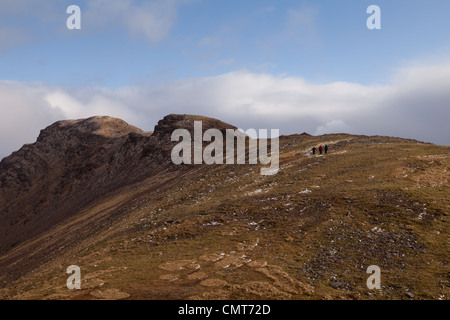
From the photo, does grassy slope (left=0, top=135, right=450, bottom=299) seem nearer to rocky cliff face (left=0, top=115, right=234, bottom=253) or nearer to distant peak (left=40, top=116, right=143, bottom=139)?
rocky cliff face (left=0, top=115, right=234, bottom=253)

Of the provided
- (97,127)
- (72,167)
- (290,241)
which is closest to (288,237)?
(290,241)

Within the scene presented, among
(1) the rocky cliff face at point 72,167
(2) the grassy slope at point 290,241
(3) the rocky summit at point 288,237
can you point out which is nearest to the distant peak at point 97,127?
(1) the rocky cliff face at point 72,167

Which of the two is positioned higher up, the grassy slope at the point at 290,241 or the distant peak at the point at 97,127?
the distant peak at the point at 97,127

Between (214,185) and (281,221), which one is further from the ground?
(214,185)

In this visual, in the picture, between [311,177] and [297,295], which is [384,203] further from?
[297,295]

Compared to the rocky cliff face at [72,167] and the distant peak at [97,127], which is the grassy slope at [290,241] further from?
the distant peak at [97,127]

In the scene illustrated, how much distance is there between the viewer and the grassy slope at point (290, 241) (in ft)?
65.0

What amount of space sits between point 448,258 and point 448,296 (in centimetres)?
548

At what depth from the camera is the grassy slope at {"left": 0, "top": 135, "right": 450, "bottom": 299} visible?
1980 centimetres

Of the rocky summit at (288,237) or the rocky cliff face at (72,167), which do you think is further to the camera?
the rocky cliff face at (72,167)

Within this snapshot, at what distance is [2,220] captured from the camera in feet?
437

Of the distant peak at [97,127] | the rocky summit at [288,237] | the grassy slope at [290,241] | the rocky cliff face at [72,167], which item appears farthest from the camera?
the distant peak at [97,127]

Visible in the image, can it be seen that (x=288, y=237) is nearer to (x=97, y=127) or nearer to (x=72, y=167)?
(x=72, y=167)
